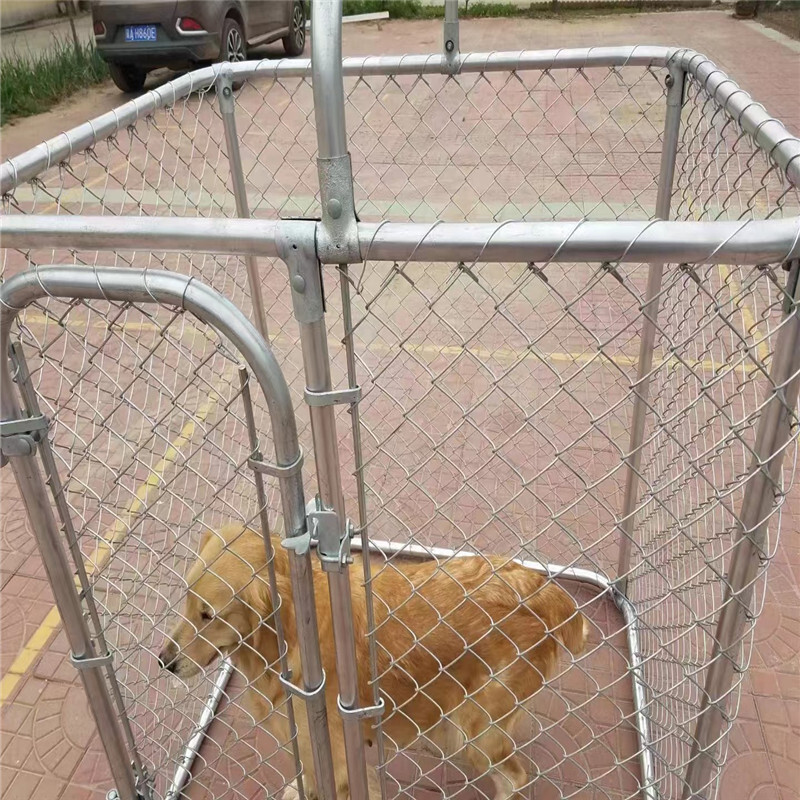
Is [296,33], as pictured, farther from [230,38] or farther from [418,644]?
[418,644]

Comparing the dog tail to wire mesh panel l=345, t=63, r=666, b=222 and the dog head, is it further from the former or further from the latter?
wire mesh panel l=345, t=63, r=666, b=222

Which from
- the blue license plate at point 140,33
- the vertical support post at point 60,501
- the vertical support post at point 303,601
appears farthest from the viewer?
the blue license plate at point 140,33

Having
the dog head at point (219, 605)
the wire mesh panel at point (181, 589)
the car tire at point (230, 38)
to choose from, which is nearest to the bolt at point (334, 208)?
the wire mesh panel at point (181, 589)

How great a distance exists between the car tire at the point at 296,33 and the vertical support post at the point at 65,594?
1249 centimetres

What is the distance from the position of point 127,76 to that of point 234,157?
32.3 feet

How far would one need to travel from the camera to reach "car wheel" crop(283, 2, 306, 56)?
12164mm

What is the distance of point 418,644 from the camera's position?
1.90 m

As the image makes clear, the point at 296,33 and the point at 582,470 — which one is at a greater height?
the point at 296,33

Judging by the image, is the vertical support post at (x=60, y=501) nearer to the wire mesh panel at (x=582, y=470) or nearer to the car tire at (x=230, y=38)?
the wire mesh panel at (x=582, y=470)

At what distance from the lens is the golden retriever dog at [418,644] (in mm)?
1922

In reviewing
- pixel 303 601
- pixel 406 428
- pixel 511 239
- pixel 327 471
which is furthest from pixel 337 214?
pixel 406 428

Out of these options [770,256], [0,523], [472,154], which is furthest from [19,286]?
[472,154]

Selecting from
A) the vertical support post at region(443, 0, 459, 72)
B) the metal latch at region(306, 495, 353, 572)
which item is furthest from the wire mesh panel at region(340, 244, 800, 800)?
the vertical support post at region(443, 0, 459, 72)

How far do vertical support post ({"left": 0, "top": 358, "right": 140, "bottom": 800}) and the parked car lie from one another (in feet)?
29.8
